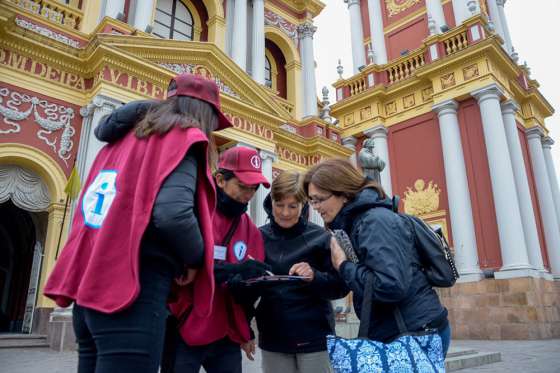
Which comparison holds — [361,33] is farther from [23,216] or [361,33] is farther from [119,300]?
[119,300]

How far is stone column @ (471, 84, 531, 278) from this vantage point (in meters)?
9.89

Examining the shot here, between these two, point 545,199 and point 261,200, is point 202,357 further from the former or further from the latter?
point 545,199

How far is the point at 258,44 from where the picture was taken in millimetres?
13531

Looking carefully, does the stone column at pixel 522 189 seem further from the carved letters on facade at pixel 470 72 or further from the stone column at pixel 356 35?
the stone column at pixel 356 35

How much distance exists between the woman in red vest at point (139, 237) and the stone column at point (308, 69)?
44.3ft

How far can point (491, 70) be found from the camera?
11273 millimetres

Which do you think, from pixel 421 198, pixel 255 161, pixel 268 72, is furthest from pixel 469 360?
pixel 268 72

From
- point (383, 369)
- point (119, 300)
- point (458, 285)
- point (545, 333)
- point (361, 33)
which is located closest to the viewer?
point (119, 300)

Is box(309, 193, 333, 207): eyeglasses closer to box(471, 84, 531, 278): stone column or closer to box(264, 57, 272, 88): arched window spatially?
box(471, 84, 531, 278): stone column

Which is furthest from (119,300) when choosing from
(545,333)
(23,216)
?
(23,216)

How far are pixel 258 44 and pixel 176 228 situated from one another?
1318 cm

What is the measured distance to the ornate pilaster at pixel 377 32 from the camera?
15.1 metres

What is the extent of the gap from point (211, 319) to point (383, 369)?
0.77 meters

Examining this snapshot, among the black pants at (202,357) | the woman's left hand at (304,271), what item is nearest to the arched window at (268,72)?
the woman's left hand at (304,271)
